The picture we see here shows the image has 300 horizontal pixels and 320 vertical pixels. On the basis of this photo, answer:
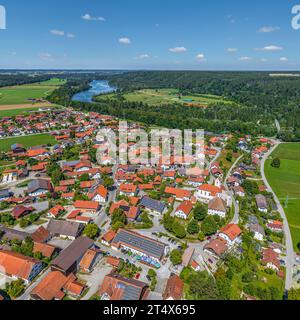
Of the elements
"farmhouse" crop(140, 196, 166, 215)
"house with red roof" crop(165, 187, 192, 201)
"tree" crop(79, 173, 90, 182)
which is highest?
"tree" crop(79, 173, 90, 182)

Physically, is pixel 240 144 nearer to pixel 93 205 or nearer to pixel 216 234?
pixel 216 234

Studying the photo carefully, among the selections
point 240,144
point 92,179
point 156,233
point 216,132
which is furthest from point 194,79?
point 156,233

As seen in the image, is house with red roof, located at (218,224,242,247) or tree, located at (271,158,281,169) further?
tree, located at (271,158,281,169)

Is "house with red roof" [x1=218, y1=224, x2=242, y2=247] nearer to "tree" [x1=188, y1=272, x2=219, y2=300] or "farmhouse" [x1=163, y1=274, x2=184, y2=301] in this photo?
"tree" [x1=188, y1=272, x2=219, y2=300]

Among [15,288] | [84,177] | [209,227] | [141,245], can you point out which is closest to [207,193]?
[209,227]

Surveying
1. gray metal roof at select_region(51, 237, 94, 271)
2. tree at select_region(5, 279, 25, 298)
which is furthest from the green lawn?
tree at select_region(5, 279, 25, 298)
